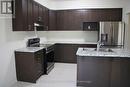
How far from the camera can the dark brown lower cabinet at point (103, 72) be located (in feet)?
9.83

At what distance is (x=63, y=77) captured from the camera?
413 centimetres

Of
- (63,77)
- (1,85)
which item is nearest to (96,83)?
(63,77)

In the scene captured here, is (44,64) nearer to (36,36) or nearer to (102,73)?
(36,36)

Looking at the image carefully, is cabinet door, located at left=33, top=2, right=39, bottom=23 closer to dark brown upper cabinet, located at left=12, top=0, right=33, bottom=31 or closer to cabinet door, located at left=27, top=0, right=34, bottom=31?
cabinet door, located at left=27, top=0, right=34, bottom=31

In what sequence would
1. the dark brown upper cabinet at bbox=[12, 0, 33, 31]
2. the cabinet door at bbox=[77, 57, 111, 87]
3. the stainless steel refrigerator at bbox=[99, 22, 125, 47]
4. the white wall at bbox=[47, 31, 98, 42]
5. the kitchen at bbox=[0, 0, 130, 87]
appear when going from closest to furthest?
1. the cabinet door at bbox=[77, 57, 111, 87]
2. the kitchen at bbox=[0, 0, 130, 87]
3. the dark brown upper cabinet at bbox=[12, 0, 33, 31]
4. the stainless steel refrigerator at bbox=[99, 22, 125, 47]
5. the white wall at bbox=[47, 31, 98, 42]

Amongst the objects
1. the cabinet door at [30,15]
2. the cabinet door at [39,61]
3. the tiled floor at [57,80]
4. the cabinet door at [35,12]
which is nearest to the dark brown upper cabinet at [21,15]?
the cabinet door at [30,15]

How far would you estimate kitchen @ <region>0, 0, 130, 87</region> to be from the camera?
3250 mm

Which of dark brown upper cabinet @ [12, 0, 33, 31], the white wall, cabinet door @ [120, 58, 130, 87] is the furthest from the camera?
the white wall

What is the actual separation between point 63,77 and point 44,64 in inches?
29.9

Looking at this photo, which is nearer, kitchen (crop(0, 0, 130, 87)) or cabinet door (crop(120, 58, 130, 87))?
cabinet door (crop(120, 58, 130, 87))

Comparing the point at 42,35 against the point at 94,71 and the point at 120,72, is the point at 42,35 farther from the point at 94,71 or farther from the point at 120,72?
the point at 120,72

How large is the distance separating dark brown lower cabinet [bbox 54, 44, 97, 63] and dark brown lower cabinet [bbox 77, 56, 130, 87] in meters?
2.61

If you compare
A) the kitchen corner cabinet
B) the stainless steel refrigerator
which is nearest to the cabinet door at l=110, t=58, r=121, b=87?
the kitchen corner cabinet

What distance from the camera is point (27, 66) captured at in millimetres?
3582
